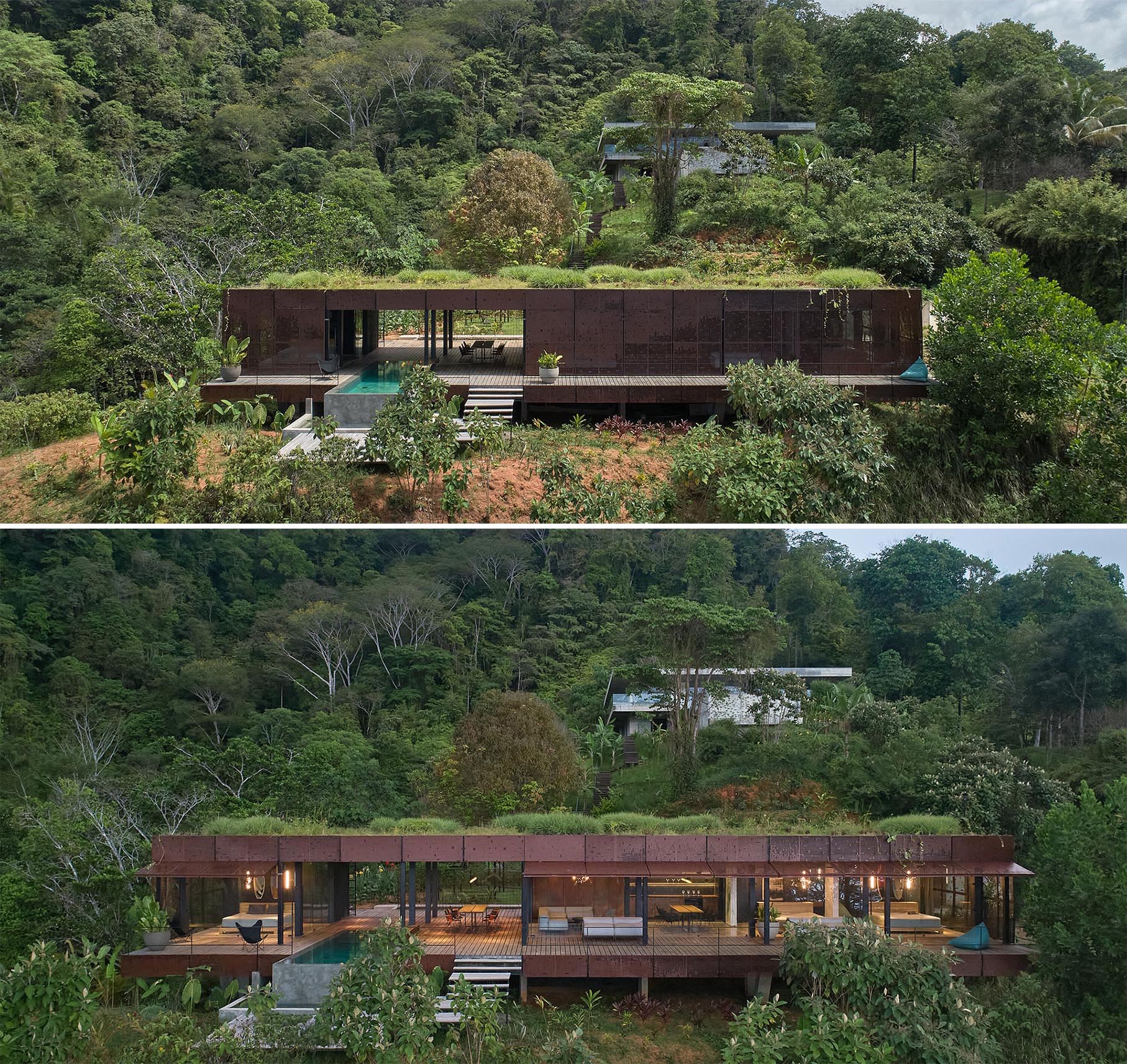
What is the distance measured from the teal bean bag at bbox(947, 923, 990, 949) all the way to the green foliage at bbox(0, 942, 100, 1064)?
9.32 metres

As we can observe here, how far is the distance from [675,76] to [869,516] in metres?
16.3

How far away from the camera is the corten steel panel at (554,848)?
1198cm

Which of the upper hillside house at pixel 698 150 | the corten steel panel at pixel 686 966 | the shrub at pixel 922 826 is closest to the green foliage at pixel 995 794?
the shrub at pixel 922 826

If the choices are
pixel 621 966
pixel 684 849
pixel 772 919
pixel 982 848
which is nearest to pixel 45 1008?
pixel 621 966

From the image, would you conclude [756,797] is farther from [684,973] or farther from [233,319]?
[233,319]

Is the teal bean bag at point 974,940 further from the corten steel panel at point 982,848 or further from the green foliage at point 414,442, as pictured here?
the green foliage at point 414,442

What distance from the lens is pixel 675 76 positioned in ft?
85.9

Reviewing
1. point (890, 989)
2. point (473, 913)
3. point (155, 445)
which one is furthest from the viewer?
point (155, 445)

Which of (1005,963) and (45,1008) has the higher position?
(45,1008)

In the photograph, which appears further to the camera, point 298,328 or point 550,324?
point 298,328

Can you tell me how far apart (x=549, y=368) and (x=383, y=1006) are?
10516mm

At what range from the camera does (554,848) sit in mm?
11992

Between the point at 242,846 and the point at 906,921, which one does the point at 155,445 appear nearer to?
the point at 242,846

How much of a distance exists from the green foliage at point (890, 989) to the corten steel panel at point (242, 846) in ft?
20.3
